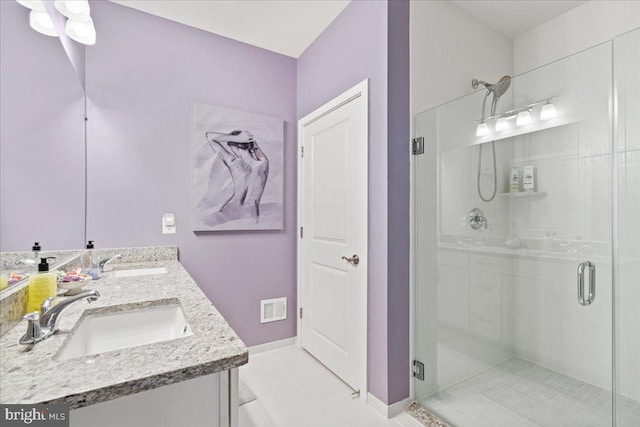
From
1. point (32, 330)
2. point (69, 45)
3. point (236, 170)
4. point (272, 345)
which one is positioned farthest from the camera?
point (272, 345)

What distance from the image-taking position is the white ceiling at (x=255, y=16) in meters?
2.07

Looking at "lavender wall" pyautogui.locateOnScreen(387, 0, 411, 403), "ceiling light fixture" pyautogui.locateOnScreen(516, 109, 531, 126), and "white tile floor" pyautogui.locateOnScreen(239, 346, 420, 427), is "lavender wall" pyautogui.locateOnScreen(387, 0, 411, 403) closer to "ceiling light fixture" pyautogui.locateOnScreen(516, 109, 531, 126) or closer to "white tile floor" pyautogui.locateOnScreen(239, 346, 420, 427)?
"white tile floor" pyautogui.locateOnScreen(239, 346, 420, 427)

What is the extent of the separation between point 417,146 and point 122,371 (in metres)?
1.80

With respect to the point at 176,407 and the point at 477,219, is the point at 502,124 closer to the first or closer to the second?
the point at 477,219

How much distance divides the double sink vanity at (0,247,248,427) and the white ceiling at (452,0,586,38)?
8.46ft

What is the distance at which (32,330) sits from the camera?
80 centimetres

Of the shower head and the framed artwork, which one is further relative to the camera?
the framed artwork

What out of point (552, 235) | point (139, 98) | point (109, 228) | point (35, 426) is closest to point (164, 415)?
point (35, 426)

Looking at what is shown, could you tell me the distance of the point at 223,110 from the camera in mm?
2379

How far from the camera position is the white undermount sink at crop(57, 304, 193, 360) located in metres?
1.04

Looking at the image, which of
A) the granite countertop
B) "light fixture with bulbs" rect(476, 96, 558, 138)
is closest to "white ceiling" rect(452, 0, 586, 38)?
"light fixture with bulbs" rect(476, 96, 558, 138)

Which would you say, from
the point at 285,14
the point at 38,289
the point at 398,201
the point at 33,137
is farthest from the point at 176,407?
the point at 285,14

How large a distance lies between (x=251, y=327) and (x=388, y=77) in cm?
219

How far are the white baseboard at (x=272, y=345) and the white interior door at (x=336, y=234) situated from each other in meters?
0.14
